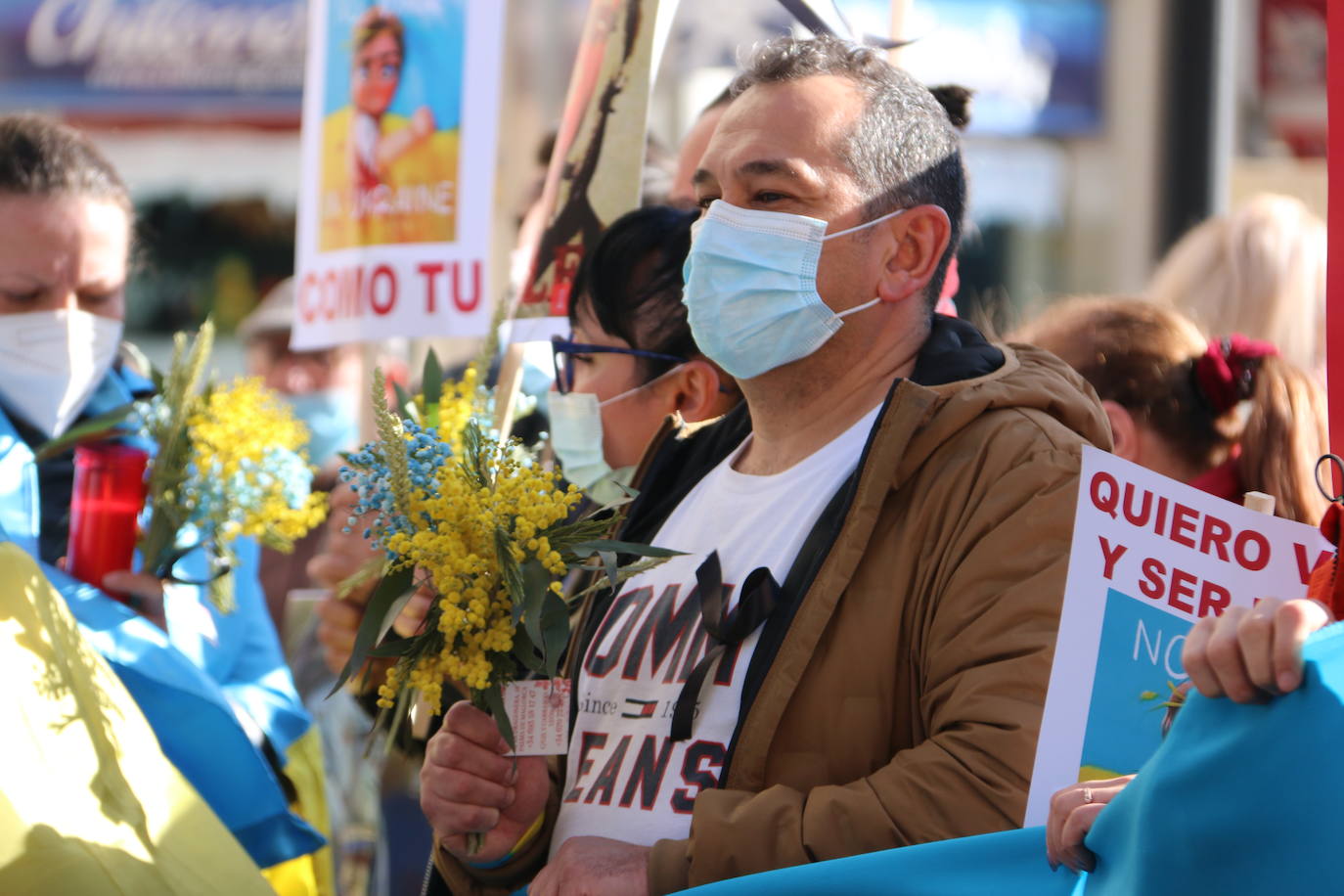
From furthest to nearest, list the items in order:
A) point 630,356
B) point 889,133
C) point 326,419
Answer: point 326,419 → point 630,356 → point 889,133

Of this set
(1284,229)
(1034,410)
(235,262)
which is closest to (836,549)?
(1034,410)

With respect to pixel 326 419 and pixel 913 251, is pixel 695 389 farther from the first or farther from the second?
pixel 326 419

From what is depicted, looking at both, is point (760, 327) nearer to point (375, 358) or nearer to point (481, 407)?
point (481, 407)

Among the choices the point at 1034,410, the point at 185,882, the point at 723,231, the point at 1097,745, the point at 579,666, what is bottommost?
the point at 185,882

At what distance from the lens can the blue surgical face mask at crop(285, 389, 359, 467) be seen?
271 inches

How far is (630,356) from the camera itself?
349cm

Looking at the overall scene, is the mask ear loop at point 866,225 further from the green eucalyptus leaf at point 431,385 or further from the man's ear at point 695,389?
the green eucalyptus leaf at point 431,385

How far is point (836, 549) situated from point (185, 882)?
120cm

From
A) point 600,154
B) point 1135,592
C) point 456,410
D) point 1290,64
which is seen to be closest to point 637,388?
point 456,410

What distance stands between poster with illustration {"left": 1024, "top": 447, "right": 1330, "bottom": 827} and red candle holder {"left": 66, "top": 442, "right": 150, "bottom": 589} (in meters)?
2.14

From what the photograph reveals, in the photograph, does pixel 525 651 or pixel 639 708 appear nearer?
pixel 525 651

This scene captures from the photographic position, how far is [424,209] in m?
4.39

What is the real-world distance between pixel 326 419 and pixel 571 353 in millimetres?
3626

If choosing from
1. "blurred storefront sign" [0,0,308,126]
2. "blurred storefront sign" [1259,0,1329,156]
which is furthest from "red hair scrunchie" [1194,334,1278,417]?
"blurred storefront sign" [1259,0,1329,156]
